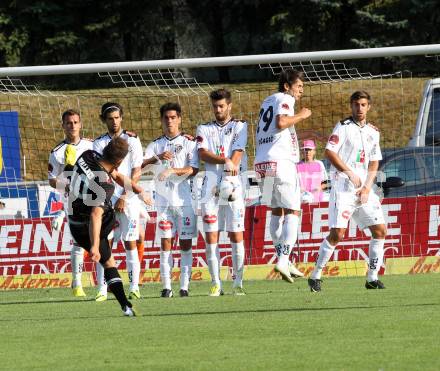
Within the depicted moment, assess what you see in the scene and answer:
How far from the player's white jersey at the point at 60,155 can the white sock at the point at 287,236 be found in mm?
2952

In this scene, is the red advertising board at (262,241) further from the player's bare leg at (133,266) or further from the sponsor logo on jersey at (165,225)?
the player's bare leg at (133,266)

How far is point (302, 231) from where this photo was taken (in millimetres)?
18031

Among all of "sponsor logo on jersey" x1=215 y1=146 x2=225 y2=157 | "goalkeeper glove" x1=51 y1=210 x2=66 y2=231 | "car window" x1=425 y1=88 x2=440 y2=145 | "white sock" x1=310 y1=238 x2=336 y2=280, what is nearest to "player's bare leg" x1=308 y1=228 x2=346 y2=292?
"white sock" x1=310 y1=238 x2=336 y2=280

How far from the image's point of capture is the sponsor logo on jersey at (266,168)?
43.9 feet

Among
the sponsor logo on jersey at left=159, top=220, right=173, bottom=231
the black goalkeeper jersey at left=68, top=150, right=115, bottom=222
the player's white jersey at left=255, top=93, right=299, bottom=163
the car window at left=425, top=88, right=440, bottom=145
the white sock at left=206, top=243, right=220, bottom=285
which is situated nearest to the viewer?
the black goalkeeper jersey at left=68, top=150, right=115, bottom=222

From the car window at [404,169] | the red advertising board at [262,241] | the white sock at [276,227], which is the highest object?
the car window at [404,169]

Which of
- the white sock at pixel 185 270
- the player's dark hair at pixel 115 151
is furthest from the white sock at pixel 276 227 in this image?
the player's dark hair at pixel 115 151

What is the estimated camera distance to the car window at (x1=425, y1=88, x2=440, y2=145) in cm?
2122

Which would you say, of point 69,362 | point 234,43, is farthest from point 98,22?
point 69,362

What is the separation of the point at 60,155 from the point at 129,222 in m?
1.41

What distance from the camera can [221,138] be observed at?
14.0 metres

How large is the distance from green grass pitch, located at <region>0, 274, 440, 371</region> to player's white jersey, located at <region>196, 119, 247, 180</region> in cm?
173

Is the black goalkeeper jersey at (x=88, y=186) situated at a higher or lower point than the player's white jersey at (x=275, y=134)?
lower

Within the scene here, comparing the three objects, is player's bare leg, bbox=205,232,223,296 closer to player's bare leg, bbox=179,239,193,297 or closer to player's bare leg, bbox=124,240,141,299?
player's bare leg, bbox=179,239,193,297
